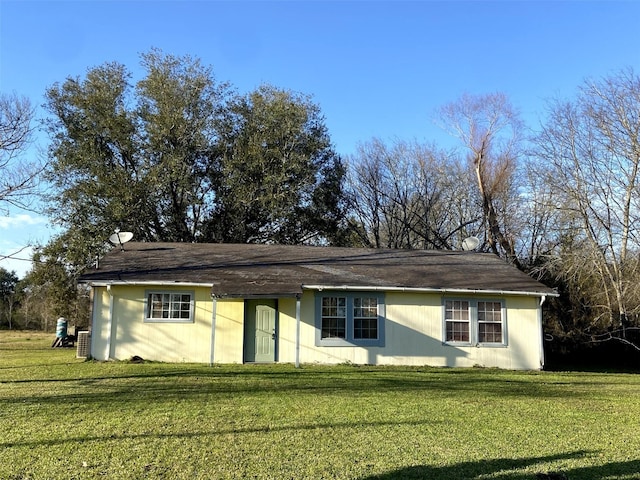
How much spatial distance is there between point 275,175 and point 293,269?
9615 mm

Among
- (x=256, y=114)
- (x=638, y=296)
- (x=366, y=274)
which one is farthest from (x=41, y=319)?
(x=638, y=296)

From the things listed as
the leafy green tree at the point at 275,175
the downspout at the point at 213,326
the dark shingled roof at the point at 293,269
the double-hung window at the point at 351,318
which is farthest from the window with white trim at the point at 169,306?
the leafy green tree at the point at 275,175

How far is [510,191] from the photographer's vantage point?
27125 millimetres

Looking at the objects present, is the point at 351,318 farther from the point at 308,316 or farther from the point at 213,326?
the point at 213,326

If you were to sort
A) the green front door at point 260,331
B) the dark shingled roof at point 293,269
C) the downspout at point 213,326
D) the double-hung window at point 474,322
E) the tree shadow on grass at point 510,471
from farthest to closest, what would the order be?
1. the double-hung window at point 474,322
2. the green front door at point 260,331
3. the dark shingled roof at point 293,269
4. the downspout at point 213,326
5. the tree shadow on grass at point 510,471

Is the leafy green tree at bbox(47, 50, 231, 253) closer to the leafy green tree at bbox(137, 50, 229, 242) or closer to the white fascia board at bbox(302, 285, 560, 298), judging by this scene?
the leafy green tree at bbox(137, 50, 229, 242)

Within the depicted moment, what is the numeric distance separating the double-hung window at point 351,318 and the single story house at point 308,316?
0.09 feet

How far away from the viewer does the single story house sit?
14203 millimetres

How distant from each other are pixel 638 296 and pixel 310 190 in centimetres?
1458

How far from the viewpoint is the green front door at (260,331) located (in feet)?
47.7

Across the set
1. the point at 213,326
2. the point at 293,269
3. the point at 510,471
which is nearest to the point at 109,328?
the point at 213,326

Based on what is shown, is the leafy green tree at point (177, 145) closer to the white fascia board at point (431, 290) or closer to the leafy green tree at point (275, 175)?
the leafy green tree at point (275, 175)

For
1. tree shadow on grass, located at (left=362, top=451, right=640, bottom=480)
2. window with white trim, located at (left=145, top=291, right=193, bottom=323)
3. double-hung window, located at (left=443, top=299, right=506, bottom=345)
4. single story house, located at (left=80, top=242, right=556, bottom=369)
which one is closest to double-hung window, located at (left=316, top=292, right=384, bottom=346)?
single story house, located at (left=80, top=242, right=556, bottom=369)

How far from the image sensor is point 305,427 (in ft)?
22.0
